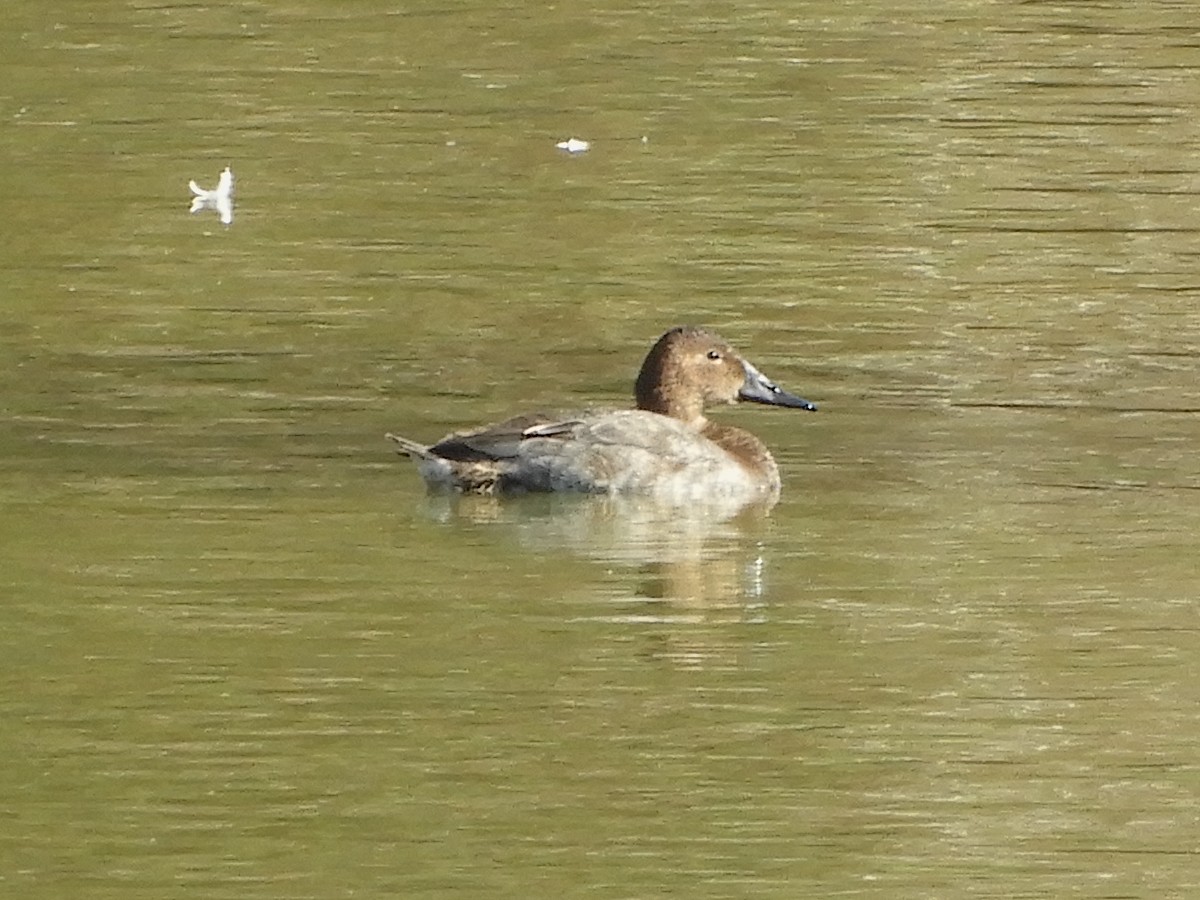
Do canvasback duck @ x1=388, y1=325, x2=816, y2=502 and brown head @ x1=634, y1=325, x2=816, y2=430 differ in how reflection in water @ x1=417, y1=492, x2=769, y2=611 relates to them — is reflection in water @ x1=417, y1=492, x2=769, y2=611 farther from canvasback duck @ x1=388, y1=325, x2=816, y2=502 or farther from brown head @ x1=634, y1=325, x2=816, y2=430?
brown head @ x1=634, y1=325, x2=816, y2=430

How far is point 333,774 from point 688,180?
310 inches

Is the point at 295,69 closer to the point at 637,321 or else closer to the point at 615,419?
the point at 637,321

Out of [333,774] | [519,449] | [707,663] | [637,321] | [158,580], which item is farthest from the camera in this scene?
[637,321]

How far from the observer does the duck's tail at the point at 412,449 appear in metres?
10.7

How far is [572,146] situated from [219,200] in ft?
5.95

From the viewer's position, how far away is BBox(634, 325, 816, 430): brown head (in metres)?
11.5

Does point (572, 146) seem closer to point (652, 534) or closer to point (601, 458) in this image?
point (601, 458)

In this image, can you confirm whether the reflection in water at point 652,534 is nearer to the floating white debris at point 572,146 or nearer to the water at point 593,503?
the water at point 593,503

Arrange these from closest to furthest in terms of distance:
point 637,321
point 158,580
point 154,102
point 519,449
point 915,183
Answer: point 158,580 < point 519,449 < point 637,321 < point 915,183 < point 154,102

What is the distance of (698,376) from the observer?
1157 centimetres

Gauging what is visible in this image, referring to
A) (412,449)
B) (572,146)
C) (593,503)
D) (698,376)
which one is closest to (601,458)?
(593,503)

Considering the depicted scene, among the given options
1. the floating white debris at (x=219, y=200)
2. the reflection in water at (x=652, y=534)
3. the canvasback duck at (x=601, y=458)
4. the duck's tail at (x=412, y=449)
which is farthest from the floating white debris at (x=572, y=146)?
the reflection in water at (x=652, y=534)

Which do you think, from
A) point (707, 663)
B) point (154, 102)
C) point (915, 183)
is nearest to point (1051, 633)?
point (707, 663)

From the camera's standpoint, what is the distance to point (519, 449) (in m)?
10.8
